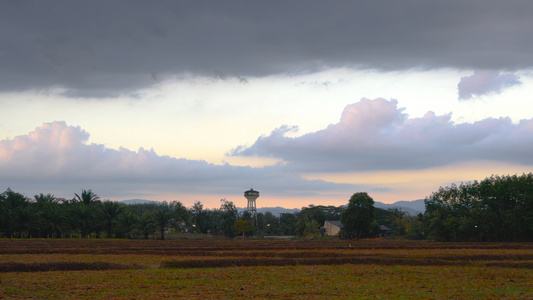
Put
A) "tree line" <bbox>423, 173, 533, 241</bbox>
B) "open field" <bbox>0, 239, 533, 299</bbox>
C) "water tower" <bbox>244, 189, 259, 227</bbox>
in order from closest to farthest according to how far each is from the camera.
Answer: "open field" <bbox>0, 239, 533, 299</bbox> → "tree line" <bbox>423, 173, 533, 241</bbox> → "water tower" <bbox>244, 189, 259, 227</bbox>

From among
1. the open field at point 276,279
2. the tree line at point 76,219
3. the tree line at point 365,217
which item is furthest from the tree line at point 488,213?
the open field at point 276,279

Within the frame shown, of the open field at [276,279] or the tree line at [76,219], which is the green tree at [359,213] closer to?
the tree line at [76,219]

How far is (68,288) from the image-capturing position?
21609 mm

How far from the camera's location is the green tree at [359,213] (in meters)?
96.4

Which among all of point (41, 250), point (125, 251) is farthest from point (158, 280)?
point (41, 250)

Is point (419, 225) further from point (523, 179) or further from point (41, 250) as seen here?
point (41, 250)

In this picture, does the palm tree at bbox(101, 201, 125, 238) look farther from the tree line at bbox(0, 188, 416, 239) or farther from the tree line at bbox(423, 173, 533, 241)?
the tree line at bbox(423, 173, 533, 241)

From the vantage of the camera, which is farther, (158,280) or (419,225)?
(419,225)

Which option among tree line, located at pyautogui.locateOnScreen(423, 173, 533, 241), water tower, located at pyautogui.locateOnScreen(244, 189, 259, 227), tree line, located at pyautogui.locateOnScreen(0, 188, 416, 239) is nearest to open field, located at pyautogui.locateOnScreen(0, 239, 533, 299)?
tree line, located at pyautogui.locateOnScreen(423, 173, 533, 241)

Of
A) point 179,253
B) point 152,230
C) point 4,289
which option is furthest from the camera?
point 152,230

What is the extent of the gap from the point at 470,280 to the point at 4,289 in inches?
868

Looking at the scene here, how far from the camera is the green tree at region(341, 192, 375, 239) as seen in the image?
96.4 metres

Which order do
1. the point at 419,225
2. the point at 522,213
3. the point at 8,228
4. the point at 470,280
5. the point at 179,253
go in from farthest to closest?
the point at 419,225, the point at 8,228, the point at 522,213, the point at 179,253, the point at 470,280

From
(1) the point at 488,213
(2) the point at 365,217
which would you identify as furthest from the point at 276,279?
(2) the point at 365,217
